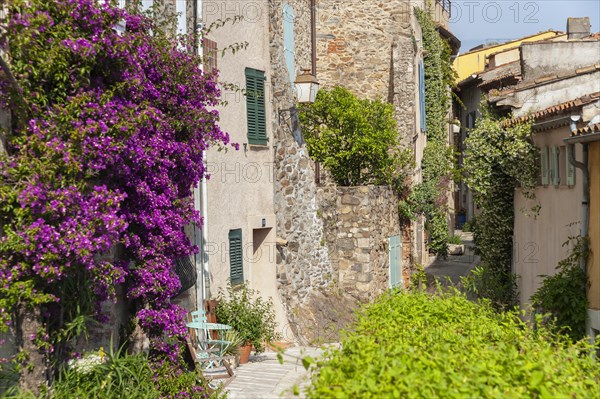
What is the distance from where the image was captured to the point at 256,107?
49.8 ft

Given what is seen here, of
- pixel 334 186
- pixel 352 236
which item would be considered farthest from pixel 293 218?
pixel 352 236

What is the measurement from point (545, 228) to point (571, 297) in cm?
312

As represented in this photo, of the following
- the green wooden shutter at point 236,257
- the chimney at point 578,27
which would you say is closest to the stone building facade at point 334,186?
the green wooden shutter at point 236,257

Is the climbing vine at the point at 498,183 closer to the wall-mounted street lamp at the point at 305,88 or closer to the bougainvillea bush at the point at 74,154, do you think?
the wall-mounted street lamp at the point at 305,88

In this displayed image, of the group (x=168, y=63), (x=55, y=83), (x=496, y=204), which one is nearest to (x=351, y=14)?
(x=496, y=204)

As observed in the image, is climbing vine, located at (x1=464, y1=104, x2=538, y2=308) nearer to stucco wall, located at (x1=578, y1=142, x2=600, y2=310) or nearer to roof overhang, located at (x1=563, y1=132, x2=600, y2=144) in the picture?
stucco wall, located at (x1=578, y1=142, x2=600, y2=310)

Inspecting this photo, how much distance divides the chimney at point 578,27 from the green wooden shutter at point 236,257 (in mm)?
11202

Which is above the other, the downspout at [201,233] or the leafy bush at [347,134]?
the leafy bush at [347,134]

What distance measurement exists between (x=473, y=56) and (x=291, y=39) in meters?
23.7

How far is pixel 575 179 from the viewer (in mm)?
11617

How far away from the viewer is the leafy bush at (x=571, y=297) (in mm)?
10547

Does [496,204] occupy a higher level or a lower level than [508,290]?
higher

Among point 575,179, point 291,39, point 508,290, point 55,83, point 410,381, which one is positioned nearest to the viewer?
point 410,381

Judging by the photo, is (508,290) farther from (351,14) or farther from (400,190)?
(351,14)
